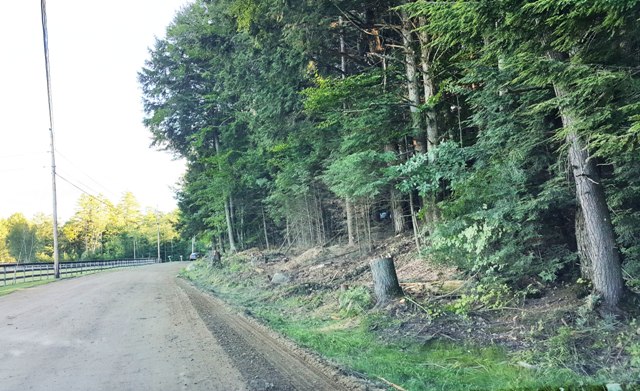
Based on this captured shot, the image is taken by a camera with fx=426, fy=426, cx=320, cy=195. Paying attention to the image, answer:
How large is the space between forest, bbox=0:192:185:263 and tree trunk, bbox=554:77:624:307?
50.9 m

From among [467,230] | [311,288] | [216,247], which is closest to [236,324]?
[311,288]

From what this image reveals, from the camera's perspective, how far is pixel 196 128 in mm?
30172

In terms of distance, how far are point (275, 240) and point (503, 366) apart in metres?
24.8

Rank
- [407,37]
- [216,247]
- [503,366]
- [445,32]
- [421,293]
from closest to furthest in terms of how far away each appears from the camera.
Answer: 1. [503,366]
2. [445,32]
3. [421,293]
4. [407,37]
5. [216,247]

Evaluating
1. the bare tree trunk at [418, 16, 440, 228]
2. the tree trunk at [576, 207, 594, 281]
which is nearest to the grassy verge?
the tree trunk at [576, 207, 594, 281]

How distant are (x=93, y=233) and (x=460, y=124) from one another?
73.4m

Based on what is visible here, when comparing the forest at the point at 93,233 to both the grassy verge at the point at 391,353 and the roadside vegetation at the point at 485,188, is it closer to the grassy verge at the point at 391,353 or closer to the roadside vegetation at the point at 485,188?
the roadside vegetation at the point at 485,188

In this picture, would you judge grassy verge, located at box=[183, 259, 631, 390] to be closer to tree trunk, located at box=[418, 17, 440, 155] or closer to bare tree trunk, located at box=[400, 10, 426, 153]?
tree trunk, located at box=[418, 17, 440, 155]

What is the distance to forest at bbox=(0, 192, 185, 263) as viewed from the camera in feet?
191

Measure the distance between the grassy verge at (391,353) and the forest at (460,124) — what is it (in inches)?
72.8

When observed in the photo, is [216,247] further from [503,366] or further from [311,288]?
[503,366]

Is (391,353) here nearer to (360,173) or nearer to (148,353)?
(148,353)

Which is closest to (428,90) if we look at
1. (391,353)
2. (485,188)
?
(485,188)

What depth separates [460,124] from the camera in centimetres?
952
